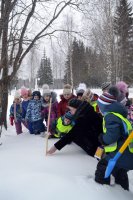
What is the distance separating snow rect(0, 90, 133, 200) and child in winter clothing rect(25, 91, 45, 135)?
77.6 inches

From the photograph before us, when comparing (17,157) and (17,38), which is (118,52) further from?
(17,157)

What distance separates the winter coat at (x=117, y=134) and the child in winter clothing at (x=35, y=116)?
3352 millimetres

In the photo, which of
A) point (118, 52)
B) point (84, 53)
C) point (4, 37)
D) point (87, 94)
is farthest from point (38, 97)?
point (84, 53)

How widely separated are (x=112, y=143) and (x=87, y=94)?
2.93 meters

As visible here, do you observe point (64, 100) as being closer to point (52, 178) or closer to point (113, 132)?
point (52, 178)

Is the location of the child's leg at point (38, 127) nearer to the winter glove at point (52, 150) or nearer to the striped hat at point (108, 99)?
the winter glove at point (52, 150)

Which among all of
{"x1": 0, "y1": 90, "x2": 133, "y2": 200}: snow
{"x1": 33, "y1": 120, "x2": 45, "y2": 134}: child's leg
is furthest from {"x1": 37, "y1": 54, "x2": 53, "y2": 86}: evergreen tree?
{"x1": 0, "y1": 90, "x2": 133, "y2": 200}: snow

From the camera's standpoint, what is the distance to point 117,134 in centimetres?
381

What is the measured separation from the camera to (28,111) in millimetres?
7457

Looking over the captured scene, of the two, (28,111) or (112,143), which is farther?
(28,111)

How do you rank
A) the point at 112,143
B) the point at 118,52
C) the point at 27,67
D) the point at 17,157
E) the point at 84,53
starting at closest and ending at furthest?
1. the point at 112,143
2. the point at 17,157
3. the point at 118,52
4. the point at 84,53
5. the point at 27,67

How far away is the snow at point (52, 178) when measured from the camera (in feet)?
12.2

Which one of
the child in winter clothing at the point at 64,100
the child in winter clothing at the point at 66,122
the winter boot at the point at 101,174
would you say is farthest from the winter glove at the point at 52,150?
the child in winter clothing at the point at 64,100

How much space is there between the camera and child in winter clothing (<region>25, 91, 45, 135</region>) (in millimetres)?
7160
